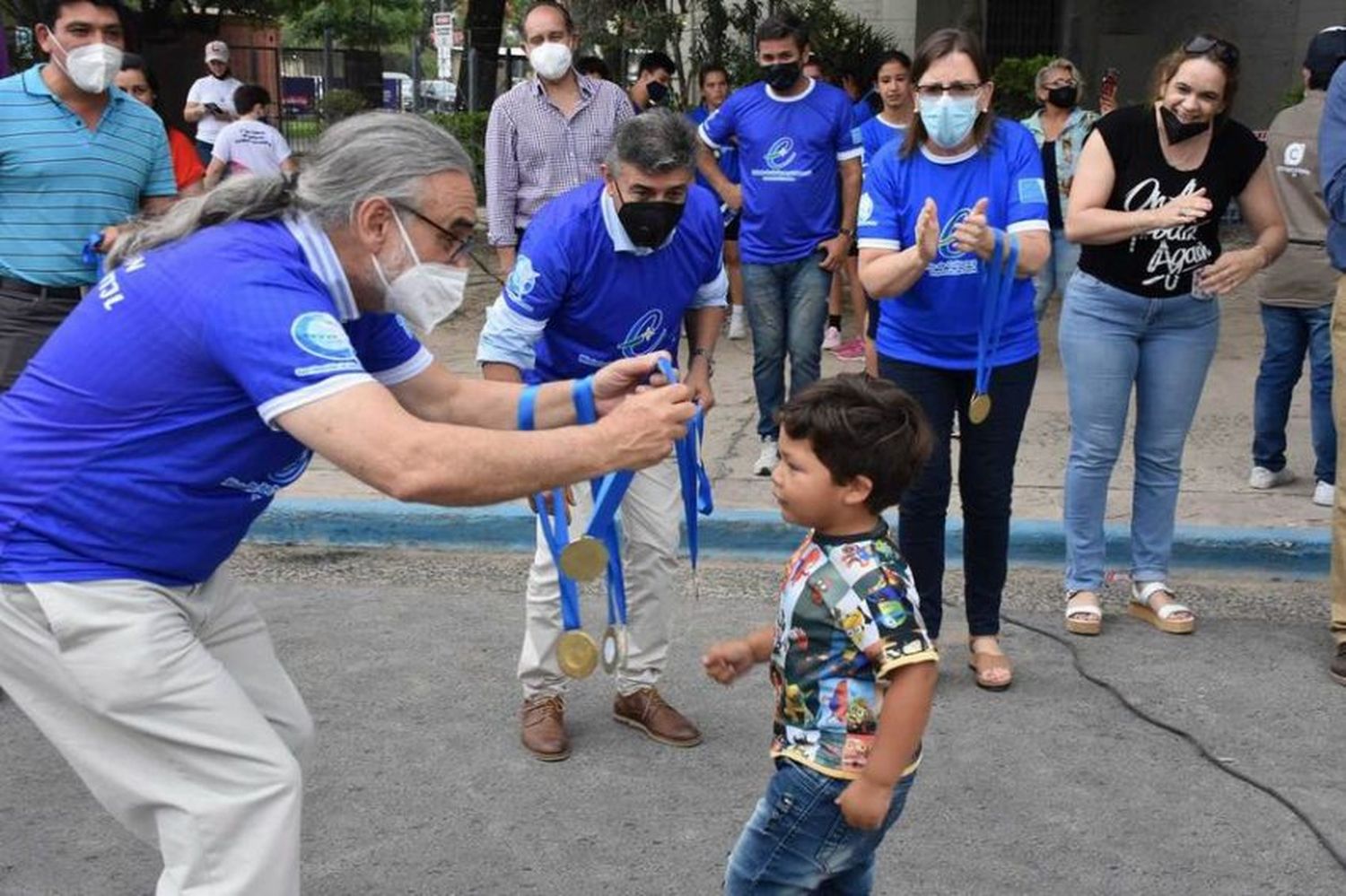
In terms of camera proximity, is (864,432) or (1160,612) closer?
(864,432)

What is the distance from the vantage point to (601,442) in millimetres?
2611

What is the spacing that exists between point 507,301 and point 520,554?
91.1 inches

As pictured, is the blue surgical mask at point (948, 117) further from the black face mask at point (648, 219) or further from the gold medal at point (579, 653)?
the gold medal at point (579, 653)

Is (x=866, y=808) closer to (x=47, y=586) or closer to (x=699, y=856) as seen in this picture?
(x=699, y=856)

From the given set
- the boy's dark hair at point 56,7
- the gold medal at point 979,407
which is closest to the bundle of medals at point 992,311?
the gold medal at point 979,407

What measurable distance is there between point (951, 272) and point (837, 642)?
2039 millimetres

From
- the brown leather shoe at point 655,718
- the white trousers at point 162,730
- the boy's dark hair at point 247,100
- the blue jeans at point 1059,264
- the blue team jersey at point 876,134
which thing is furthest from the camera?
the boy's dark hair at point 247,100

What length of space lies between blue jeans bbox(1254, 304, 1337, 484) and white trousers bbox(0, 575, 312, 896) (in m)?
5.21

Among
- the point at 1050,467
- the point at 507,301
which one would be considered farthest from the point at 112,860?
the point at 1050,467

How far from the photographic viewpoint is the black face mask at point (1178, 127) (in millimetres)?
4918

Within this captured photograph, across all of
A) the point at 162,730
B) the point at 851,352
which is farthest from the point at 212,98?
the point at 162,730

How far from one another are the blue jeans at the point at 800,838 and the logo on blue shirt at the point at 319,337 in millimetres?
1104

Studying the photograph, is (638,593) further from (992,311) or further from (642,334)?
(992,311)

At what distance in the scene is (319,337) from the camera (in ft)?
8.09
